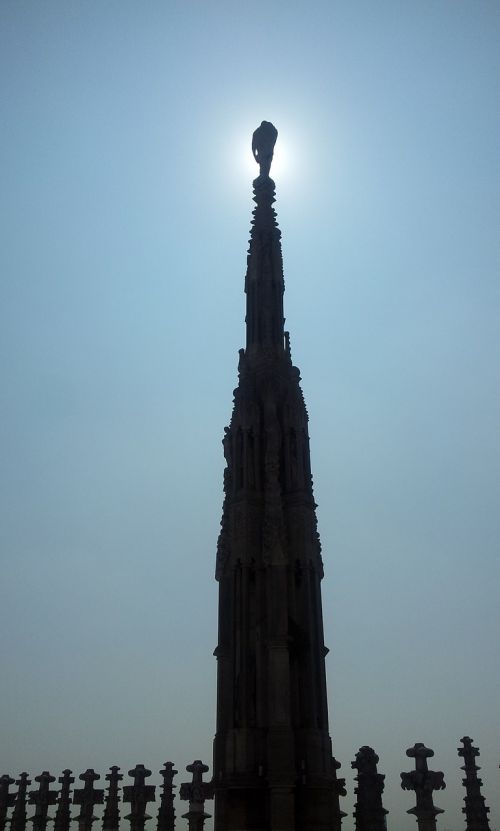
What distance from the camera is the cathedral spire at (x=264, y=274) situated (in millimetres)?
33031

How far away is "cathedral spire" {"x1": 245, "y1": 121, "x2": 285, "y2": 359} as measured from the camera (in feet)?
108

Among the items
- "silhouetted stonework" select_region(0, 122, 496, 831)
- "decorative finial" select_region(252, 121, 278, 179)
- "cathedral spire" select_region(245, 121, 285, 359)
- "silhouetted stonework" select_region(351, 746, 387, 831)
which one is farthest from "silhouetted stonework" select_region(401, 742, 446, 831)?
"decorative finial" select_region(252, 121, 278, 179)

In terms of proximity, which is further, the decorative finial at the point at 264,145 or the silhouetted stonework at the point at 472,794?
the decorative finial at the point at 264,145

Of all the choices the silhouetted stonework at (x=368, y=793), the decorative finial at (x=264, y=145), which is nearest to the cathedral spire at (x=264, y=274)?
the decorative finial at (x=264, y=145)

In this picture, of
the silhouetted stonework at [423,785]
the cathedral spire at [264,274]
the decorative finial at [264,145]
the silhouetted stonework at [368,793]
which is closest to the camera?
the silhouetted stonework at [423,785]

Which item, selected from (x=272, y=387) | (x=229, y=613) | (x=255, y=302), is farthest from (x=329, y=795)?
(x=255, y=302)

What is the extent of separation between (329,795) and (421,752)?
3352 millimetres

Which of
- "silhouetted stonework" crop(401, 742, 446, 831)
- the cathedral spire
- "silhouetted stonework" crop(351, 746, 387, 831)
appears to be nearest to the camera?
"silhouetted stonework" crop(401, 742, 446, 831)

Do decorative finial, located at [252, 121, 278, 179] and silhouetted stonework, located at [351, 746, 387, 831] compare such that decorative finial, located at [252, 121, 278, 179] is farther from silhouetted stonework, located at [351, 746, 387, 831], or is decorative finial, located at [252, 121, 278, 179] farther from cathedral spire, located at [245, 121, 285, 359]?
silhouetted stonework, located at [351, 746, 387, 831]

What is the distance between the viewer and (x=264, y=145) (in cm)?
3769

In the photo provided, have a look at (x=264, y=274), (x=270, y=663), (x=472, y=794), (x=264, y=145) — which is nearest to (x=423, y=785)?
(x=472, y=794)

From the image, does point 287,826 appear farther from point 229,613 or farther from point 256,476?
point 256,476

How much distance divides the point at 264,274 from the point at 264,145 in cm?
787

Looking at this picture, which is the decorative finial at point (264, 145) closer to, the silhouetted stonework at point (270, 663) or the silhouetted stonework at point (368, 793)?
the silhouetted stonework at point (270, 663)
